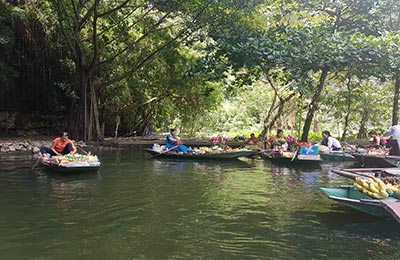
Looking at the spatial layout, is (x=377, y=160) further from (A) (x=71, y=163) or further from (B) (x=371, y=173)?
(A) (x=71, y=163)

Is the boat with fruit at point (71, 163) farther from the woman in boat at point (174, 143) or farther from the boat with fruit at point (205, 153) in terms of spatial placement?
the woman in boat at point (174, 143)

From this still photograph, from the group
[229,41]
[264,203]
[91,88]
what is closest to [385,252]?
[264,203]

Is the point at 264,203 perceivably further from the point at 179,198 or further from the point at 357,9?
the point at 357,9

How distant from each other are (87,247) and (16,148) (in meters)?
12.5

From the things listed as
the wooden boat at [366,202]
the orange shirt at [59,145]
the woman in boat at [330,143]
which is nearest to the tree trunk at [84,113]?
the orange shirt at [59,145]

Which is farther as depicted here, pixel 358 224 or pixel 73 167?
pixel 73 167

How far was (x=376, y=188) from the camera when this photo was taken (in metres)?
5.76

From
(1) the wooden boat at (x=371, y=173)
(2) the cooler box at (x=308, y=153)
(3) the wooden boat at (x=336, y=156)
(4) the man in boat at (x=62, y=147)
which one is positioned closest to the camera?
(1) the wooden boat at (x=371, y=173)

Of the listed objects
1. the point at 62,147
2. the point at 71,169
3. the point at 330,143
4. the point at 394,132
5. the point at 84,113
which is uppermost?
the point at 84,113

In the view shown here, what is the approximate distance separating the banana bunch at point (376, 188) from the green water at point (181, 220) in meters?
0.51

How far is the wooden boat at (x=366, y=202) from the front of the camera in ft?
17.3

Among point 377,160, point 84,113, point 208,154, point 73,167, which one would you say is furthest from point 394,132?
point 84,113

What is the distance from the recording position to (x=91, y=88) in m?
18.6

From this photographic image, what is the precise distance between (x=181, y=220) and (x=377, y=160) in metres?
7.00
